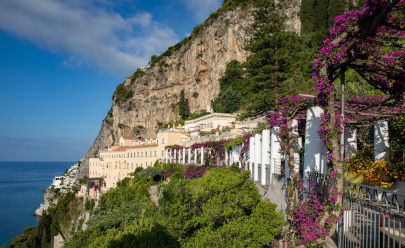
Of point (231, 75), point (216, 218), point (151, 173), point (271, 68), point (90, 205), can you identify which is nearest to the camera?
point (216, 218)

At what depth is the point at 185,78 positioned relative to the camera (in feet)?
214

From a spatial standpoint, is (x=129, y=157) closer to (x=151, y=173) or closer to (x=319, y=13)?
(x=151, y=173)

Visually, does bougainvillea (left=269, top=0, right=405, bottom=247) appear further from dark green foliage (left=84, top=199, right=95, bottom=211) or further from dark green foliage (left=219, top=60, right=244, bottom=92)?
dark green foliage (left=219, top=60, right=244, bottom=92)

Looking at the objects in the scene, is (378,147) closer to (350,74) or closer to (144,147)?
(350,74)

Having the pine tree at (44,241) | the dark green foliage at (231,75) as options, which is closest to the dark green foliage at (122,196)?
the pine tree at (44,241)

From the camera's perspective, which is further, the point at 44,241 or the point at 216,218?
the point at 44,241

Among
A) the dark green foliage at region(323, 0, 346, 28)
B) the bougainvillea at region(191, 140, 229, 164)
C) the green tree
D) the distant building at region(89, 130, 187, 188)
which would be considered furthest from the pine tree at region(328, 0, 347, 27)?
the bougainvillea at region(191, 140, 229, 164)

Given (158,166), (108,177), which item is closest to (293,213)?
(158,166)

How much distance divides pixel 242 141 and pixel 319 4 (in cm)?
3753

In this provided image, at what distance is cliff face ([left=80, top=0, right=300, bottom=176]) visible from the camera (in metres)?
51.2

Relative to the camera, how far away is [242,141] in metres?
16.9

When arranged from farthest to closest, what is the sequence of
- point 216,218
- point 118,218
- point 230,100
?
point 230,100
point 118,218
point 216,218

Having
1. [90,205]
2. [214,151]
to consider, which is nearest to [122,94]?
[90,205]

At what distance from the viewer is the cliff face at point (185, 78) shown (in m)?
51.2
